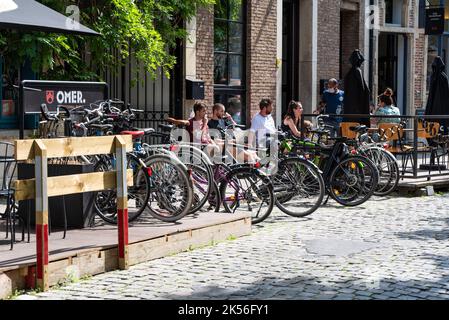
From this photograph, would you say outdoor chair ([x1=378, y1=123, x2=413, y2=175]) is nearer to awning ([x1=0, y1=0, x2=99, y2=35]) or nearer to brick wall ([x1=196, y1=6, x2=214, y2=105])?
brick wall ([x1=196, y1=6, x2=214, y2=105])

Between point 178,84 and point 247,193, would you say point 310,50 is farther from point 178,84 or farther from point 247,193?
point 247,193

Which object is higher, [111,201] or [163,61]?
[163,61]

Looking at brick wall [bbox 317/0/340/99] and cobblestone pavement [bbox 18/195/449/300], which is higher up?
brick wall [bbox 317/0/340/99]

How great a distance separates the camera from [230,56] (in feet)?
57.5

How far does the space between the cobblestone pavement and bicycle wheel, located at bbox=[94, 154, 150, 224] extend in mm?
794

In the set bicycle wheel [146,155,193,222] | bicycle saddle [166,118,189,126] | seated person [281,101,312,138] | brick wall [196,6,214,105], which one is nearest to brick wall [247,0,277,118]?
brick wall [196,6,214,105]

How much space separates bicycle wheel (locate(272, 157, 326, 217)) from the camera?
1027cm

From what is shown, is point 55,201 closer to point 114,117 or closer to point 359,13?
point 114,117

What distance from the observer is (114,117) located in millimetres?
9078

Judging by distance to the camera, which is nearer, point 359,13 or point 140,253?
point 140,253

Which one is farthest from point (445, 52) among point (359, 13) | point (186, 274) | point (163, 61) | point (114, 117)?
point (186, 274)

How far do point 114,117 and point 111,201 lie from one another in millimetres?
959

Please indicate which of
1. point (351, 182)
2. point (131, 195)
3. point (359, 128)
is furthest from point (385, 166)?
point (131, 195)

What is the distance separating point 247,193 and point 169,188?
135 centimetres
